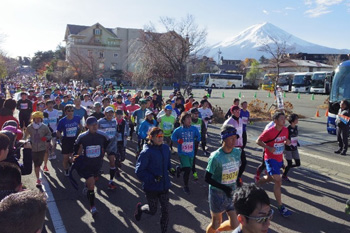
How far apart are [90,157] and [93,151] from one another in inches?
4.9

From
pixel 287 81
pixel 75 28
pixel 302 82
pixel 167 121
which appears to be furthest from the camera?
pixel 75 28

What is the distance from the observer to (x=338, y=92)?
488 inches

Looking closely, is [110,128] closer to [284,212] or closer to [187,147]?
[187,147]

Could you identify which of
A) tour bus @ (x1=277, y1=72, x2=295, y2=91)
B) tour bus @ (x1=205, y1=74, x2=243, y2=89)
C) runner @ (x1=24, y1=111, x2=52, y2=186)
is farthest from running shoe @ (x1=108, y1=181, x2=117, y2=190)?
tour bus @ (x1=205, y1=74, x2=243, y2=89)

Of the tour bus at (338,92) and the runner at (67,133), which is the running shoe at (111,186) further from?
the tour bus at (338,92)

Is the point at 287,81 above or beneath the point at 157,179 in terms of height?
above

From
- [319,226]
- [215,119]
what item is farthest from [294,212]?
[215,119]

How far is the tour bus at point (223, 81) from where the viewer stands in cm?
5750

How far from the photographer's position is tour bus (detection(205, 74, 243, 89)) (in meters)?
57.5

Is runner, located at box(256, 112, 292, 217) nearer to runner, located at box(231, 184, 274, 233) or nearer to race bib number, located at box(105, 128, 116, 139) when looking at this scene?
runner, located at box(231, 184, 274, 233)

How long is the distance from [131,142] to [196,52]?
8321 mm

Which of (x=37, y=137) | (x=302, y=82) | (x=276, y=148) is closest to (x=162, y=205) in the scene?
(x=276, y=148)

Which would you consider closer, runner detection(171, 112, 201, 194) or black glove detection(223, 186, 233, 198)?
black glove detection(223, 186, 233, 198)

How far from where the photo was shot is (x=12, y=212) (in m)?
1.78
